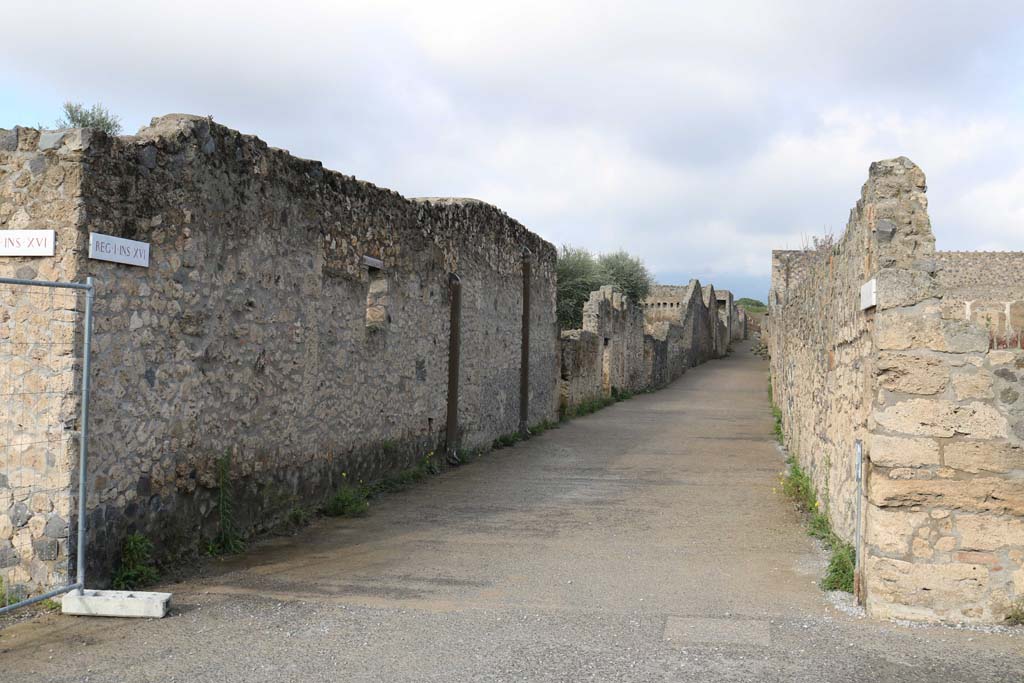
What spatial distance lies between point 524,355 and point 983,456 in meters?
11.9

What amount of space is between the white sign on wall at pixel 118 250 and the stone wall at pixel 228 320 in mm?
69

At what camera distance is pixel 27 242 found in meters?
5.68

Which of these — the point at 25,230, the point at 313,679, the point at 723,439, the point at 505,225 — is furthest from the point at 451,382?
the point at 313,679

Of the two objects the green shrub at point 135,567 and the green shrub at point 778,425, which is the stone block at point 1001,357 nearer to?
the green shrub at point 135,567

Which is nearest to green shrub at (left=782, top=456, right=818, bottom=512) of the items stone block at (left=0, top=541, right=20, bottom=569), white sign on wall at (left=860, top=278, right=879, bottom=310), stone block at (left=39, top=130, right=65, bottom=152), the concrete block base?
white sign on wall at (left=860, top=278, right=879, bottom=310)

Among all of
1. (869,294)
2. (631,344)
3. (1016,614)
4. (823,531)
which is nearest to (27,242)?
(869,294)

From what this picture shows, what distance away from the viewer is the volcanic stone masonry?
18.5 feet

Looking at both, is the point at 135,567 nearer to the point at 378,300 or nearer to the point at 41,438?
the point at 41,438

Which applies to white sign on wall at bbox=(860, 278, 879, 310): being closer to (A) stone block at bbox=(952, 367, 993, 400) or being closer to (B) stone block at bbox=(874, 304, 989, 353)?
(B) stone block at bbox=(874, 304, 989, 353)

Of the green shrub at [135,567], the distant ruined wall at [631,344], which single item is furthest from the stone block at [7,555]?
the distant ruined wall at [631,344]

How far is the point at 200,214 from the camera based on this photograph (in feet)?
22.4

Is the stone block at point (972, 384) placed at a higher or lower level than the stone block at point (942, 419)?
higher

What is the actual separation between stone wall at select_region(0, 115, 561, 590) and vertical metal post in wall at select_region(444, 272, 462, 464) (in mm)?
761

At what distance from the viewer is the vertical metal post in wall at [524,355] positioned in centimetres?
1688
